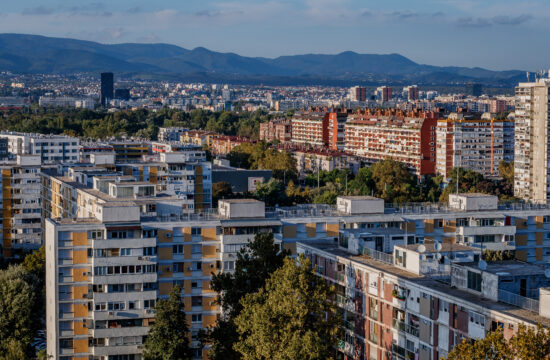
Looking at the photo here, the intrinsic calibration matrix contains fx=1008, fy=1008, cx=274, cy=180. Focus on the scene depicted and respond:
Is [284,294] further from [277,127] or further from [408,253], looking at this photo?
[277,127]

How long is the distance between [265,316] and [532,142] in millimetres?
33101

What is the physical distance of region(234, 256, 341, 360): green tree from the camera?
51.7ft

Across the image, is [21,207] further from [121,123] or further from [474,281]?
[121,123]

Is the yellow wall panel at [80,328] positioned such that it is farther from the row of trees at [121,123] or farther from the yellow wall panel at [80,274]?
the row of trees at [121,123]

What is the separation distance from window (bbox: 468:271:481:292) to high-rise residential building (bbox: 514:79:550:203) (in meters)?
31.2

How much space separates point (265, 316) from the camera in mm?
15875

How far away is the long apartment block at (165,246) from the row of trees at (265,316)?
149cm

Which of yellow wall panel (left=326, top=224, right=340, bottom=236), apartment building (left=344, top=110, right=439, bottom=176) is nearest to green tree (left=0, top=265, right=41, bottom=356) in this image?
yellow wall panel (left=326, top=224, right=340, bottom=236)

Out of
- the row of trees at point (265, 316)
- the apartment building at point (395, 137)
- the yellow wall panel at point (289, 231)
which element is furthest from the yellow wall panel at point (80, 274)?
the apartment building at point (395, 137)

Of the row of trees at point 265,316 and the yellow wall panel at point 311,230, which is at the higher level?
the yellow wall panel at point 311,230

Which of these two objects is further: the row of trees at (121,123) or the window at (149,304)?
the row of trees at (121,123)

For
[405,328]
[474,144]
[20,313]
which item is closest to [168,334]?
[405,328]

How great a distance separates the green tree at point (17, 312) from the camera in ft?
75.0

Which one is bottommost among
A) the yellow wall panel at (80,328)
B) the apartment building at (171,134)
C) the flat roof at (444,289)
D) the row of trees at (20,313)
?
the row of trees at (20,313)
